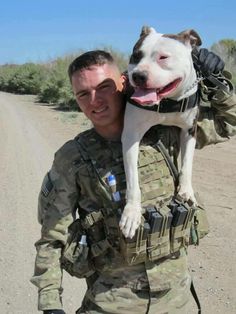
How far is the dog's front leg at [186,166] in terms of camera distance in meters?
2.93

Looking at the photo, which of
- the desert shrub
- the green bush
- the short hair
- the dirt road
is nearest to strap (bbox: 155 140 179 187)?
the short hair

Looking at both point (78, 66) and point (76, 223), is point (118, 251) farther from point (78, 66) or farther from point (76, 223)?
point (78, 66)

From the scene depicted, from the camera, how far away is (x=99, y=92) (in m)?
2.79

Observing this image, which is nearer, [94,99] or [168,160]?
[94,99]

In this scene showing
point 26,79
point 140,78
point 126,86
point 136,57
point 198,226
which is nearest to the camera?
point 140,78

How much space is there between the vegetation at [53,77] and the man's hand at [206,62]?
1193cm

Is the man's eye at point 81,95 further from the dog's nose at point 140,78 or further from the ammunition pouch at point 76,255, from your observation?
the ammunition pouch at point 76,255

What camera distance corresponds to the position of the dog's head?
266 cm

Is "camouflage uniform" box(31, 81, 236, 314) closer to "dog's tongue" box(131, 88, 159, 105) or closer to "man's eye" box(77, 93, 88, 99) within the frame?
"man's eye" box(77, 93, 88, 99)

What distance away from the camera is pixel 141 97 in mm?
2650

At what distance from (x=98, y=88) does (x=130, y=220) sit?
2.13ft

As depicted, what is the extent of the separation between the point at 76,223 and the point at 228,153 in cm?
Answer: 907

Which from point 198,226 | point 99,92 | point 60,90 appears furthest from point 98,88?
point 60,90

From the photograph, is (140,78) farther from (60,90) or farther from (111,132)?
(60,90)
